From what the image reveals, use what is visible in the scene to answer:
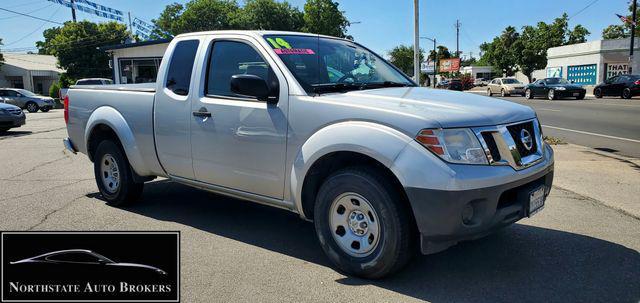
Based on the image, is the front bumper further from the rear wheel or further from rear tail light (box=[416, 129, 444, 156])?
the rear wheel

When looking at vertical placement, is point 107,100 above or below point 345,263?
above

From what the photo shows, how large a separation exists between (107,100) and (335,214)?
3.36 m

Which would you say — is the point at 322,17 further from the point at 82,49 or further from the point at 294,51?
the point at 294,51

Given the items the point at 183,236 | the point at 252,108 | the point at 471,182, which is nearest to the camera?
the point at 471,182

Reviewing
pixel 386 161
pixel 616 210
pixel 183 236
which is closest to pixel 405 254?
pixel 386 161

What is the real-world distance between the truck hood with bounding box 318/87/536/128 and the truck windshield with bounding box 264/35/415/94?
10.5 inches

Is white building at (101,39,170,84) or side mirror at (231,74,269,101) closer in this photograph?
side mirror at (231,74,269,101)

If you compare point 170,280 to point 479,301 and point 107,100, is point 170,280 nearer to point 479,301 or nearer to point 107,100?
point 479,301

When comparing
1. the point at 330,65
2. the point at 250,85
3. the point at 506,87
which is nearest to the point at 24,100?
the point at 506,87

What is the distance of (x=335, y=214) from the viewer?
3811 millimetres

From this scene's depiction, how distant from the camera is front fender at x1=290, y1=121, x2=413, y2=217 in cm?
341

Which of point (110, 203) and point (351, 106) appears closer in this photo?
point (351, 106)

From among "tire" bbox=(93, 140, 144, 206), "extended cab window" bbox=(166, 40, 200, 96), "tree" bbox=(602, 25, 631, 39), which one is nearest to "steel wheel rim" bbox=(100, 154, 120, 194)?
"tire" bbox=(93, 140, 144, 206)

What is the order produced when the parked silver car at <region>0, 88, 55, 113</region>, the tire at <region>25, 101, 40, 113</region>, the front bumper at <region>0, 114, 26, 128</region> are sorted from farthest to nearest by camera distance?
the tire at <region>25, 101, 40, 113</region>, the parked silver car at <region>0, 88, 55, 113</region>, the front bumper at <region>0, 114, 26, 128</region>
